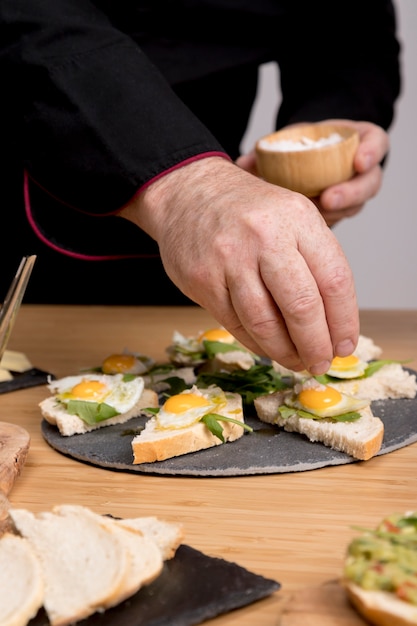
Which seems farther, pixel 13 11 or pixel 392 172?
pixel 392 172

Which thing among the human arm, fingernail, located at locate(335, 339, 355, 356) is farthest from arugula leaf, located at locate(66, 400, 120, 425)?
the human arm

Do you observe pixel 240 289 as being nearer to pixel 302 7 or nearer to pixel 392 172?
pixel 302 7

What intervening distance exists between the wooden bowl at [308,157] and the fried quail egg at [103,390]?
573mm

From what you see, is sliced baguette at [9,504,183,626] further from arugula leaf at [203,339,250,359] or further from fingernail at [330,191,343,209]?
fingernail at [330,191,343,209]

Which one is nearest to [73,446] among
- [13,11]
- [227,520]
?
[227,520]

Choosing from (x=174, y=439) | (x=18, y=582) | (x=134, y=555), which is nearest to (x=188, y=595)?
(x=134, y=555)

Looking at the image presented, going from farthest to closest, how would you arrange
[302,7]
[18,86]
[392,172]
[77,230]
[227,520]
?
1. [392,172]
2. [302,7]
3. [77,230]
4. [18,86]
5. [227,520]

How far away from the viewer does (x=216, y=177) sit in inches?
71.1

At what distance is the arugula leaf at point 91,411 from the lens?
6.24 feet

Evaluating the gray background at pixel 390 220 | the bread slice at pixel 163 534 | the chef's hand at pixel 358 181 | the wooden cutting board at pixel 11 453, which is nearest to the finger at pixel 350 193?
the chef's hand at pixel 358 181

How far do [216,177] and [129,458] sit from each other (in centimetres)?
54

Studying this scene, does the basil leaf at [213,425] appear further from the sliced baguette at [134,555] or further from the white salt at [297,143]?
the white salt at [297,143]

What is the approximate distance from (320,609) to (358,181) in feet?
4.71

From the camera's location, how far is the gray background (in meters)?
5.33
